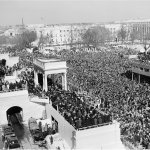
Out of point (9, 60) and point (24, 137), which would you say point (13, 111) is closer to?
point (24, 137)

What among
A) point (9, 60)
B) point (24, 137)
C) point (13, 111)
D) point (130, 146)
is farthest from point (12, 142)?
point (9, 60)

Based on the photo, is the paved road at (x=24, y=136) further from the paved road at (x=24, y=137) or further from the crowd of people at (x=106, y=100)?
the crowd of people at (x=106, y=100)

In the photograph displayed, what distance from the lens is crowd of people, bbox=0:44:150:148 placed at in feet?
64.0

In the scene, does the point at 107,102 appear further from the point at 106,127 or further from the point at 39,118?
the point at 106,127

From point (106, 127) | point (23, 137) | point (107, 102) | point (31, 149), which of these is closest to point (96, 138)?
point (106, 127)

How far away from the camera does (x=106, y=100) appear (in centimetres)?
2780

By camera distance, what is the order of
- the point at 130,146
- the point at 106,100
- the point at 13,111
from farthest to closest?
the point at 106,100 < the point at 13,111 < the point at 130,146

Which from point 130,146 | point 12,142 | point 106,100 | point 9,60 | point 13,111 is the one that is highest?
point 9,60

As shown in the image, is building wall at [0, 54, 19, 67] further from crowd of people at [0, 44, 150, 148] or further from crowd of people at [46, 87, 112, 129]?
crowd of people at [46, 87, 112, 129]

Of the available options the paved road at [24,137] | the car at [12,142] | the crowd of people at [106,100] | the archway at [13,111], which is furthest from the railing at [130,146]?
the archway at [13,111]

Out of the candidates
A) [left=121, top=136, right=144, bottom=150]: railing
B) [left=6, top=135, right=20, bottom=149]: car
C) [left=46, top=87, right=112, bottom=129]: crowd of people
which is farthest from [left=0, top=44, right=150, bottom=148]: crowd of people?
[left=6, top=135, right=20, bottom=149]: car

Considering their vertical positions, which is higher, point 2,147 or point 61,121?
point 61,121

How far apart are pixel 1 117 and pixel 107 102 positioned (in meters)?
9.73

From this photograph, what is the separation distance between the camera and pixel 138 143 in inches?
744
